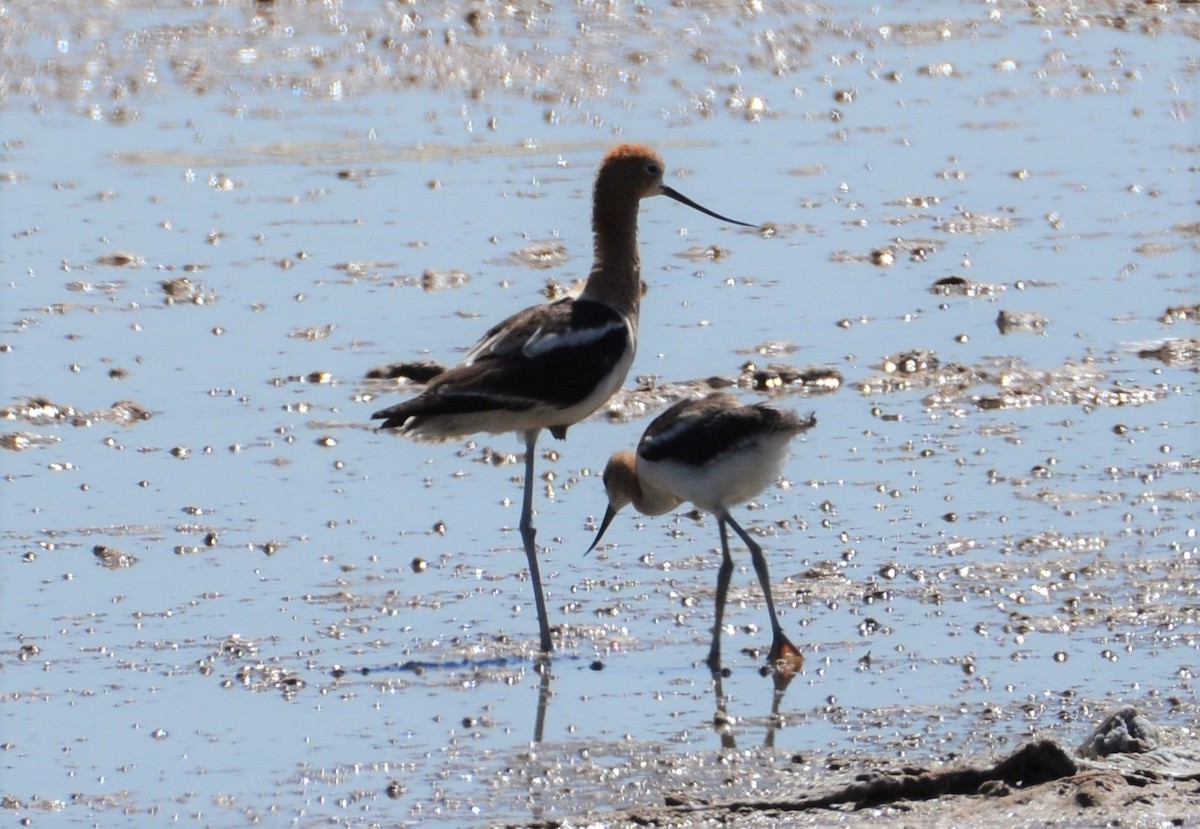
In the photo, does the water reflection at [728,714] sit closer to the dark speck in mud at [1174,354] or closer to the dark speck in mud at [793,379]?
the dark speck in mud at [793,379]

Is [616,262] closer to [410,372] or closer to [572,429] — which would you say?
[572,429]

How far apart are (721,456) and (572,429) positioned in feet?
6.45

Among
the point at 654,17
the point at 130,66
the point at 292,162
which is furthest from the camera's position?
the point at 654,17

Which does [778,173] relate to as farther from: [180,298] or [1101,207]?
[180,298]

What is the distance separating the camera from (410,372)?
854 cm

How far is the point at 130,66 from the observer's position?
13.6 m

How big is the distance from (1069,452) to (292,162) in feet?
18.3

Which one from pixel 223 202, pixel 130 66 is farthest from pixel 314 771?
pixel 130 66

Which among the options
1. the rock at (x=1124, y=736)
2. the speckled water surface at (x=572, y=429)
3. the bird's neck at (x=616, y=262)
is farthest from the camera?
the bird's neck at (x=616, y=262)

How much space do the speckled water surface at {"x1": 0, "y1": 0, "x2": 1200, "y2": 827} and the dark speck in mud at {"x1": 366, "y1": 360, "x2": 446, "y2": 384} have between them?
0.11m

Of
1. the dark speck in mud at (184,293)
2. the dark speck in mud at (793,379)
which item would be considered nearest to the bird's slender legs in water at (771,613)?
Answer: the dark speck in mud at (793,379)

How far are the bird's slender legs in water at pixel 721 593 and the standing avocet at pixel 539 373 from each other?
508 millimetres

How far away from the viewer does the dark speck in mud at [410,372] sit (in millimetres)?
8516

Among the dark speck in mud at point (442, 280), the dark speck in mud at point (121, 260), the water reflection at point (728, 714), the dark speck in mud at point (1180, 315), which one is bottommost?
the water reflection at point (728, 714)
